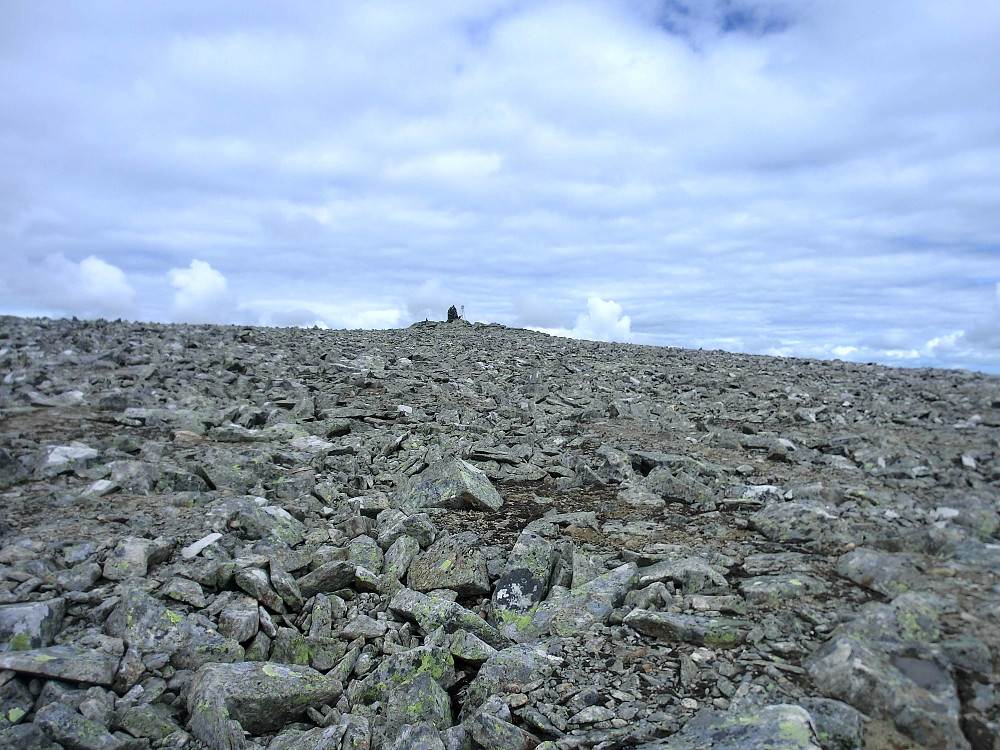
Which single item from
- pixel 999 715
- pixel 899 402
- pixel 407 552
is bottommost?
pixel 407 552

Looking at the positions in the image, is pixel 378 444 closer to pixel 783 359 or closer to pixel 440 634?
pixel 440 634

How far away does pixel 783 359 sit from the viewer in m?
22.7

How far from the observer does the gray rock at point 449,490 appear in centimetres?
772

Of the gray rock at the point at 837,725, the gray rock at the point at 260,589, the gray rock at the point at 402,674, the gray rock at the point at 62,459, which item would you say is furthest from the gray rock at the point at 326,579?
the gray rock at the point at 62,459

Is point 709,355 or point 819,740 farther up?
point 709,355

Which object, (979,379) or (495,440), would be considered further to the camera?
(979,379)

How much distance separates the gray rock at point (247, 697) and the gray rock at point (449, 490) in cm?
330

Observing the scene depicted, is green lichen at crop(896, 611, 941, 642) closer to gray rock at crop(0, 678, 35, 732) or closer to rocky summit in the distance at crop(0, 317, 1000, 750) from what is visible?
rocky summit in the distance at crop(0, 317, 1000, 750)

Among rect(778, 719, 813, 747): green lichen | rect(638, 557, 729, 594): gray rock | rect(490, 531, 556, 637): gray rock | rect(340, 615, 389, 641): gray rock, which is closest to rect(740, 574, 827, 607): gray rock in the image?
rect(638, 557, 729, 594): gray rock

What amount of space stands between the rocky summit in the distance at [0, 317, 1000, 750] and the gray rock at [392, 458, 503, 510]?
0.13 feet

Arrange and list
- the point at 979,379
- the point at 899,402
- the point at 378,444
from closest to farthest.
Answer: the point at 378,444, the point at 899,402, the point at 979,379

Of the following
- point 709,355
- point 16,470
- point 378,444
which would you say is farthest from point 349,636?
point 709,355

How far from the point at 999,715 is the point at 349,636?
459cm

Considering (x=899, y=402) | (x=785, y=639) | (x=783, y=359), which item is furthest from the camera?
(x=783, y=359)
